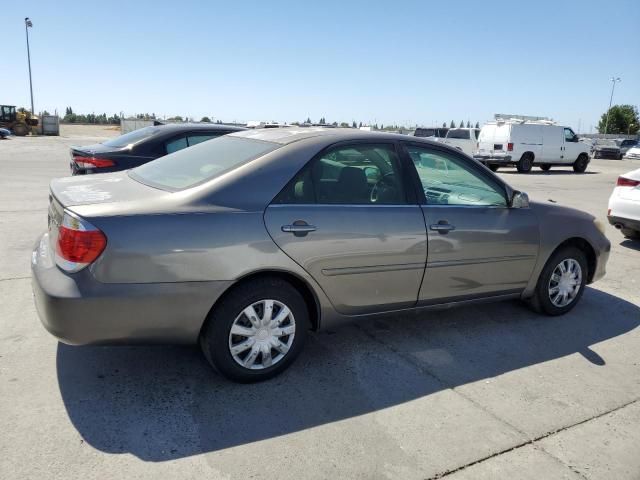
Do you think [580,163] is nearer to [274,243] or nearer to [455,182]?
[455,182]

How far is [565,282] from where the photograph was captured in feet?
15.6

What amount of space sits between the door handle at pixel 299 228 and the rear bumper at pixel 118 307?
18.8 inches

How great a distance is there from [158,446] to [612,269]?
5989 millimetres

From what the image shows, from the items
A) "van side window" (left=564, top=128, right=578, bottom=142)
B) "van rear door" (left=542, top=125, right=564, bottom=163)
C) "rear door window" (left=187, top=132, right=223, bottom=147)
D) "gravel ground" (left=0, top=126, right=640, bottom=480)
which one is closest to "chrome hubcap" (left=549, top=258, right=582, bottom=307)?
"gravel ground" (left=0, top=126, right=640, bottom=480)

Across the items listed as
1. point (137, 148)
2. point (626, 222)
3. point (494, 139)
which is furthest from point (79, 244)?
point (494, 139)

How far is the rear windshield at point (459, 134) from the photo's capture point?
912 inches

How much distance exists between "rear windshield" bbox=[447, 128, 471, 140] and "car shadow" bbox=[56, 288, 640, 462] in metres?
19.5

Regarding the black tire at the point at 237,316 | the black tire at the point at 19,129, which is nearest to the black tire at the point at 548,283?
the black tire at the point at 237,316

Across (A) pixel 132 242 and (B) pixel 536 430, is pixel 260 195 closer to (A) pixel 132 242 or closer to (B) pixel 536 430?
(A) pixel 132 242

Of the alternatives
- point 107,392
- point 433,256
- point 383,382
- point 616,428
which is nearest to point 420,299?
point 433,256

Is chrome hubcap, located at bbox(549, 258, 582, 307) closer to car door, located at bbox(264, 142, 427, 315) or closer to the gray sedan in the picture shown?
the gray sedan

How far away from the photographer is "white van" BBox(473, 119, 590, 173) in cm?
2120

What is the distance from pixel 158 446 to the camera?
2656mm

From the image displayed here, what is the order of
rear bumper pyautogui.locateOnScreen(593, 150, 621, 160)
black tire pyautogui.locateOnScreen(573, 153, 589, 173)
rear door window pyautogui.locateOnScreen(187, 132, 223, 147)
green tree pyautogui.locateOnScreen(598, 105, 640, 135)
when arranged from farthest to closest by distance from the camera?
1. green tree pyautogui.locateOnScreen(598, 105, 640, 135)
2. rear bumper pyautogui.locateOnScreen(593, 150, 621, 160)
3. black tire pyautogui.locateOnScreen(573, 153, 589, 173)
4. rear door window pyautogui.locateOnScreen(187, 132, 223, 147)
